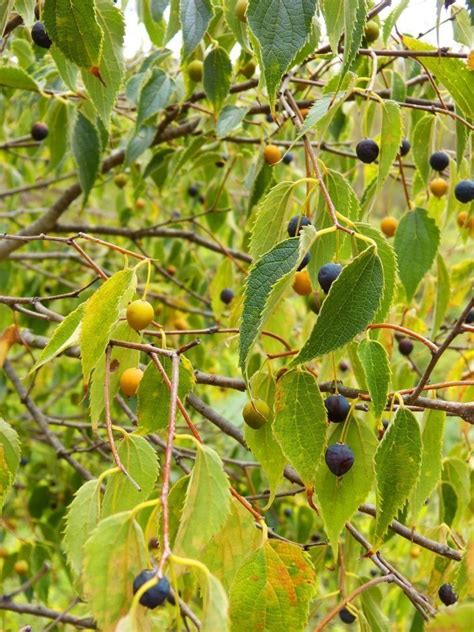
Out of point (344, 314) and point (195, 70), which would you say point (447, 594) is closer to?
point (344, 314)

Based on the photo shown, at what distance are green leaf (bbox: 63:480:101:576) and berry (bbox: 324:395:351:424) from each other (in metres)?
0.42

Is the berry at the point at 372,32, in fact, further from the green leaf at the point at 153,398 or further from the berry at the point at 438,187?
the green leaf at the point at 153,398

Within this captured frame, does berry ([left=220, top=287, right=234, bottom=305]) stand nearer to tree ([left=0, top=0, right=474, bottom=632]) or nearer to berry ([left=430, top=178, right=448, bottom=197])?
tree ([left=0, top=0, right=474, bottom=632])

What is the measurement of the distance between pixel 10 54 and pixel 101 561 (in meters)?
2.29

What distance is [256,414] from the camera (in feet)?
4.22

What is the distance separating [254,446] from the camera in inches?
52.1

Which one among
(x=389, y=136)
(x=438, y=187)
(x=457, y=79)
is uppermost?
(x=457, y=79)

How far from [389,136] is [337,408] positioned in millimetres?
480

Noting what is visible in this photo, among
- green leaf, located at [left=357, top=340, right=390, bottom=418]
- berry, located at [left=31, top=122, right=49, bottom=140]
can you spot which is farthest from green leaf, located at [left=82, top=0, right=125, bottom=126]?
berry, located at [left=31, top=122, right=49, bottom=140]

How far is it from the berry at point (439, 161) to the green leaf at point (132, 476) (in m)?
1.18

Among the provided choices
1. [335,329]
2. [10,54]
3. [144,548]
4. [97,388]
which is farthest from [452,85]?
[10,54]

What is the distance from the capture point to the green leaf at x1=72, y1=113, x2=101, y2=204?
6.91 ft

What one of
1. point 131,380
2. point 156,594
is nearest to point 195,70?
point 131,380

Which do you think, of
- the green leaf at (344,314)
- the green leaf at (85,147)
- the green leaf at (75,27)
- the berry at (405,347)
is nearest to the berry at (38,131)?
the green leaf at (85,147)
